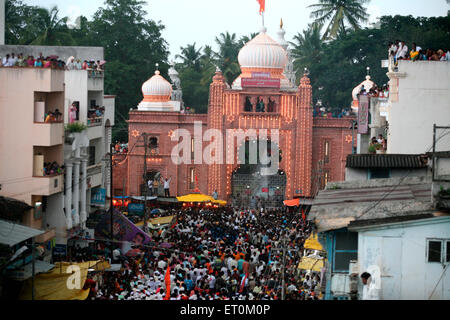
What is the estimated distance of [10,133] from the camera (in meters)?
27.6

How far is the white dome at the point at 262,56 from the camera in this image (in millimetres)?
47688

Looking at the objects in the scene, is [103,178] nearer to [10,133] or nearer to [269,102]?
[10,133]

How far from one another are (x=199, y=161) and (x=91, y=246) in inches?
688

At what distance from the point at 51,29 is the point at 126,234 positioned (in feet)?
103

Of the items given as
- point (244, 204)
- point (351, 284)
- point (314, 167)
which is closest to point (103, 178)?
point (244, 204)

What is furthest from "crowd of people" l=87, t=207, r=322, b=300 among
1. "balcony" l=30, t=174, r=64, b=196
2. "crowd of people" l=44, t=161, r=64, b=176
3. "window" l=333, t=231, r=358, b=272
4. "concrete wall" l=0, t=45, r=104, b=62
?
"concrete wall" l=0, t=45, r=104, b=62

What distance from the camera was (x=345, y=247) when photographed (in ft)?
60.3

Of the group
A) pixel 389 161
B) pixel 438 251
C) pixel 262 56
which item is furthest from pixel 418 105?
pixel 262 56

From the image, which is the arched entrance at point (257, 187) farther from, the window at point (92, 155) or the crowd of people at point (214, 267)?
the window at point (92, 155)

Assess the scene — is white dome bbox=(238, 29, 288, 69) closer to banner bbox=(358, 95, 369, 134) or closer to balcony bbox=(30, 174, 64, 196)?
banner bbox=(358, 95, 369, 134)

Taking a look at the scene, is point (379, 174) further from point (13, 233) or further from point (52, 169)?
point (52, 169)

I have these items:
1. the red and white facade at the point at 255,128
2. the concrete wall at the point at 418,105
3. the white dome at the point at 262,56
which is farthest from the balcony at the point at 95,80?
the white dome at the point at 262,56

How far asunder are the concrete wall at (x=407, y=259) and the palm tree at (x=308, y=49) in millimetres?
58593

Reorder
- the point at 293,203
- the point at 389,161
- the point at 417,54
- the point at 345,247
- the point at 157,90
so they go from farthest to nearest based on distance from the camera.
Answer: the point at 157,90
the point at 293,203
the point at 417,54
the point at 389,161
the point at 345,247
